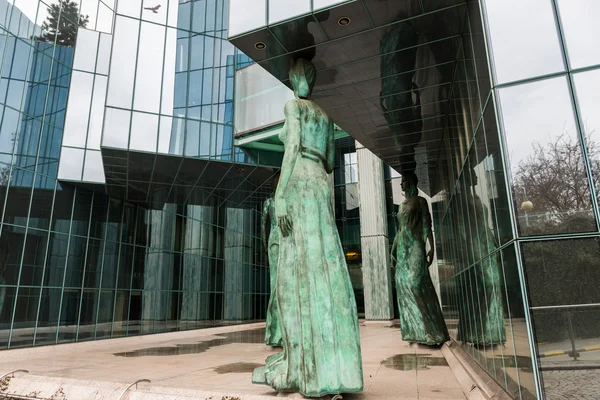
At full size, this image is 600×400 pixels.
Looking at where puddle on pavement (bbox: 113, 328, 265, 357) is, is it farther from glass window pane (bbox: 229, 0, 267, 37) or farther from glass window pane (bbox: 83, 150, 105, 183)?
glass window pane (bbox: 229, 0, 267, 37)

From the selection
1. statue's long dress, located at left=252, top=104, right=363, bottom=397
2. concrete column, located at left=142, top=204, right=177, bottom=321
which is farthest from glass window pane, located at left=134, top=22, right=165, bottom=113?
statue's long dress, located at left=252, top=104, right=363, bottom=397

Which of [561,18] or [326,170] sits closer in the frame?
[561,18]

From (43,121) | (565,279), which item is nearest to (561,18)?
(565,279)

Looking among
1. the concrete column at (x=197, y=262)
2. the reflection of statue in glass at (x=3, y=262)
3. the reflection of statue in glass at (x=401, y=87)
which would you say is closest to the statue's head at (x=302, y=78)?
the reflection of statue in glass at (x=401, y=87)

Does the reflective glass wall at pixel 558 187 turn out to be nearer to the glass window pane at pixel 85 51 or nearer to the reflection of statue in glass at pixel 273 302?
the reflection of statue in glass at pixel 273 302

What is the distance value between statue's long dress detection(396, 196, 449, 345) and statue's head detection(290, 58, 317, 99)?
5.37 m

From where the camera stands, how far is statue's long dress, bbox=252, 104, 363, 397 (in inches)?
179

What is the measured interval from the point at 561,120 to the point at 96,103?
1839 cm

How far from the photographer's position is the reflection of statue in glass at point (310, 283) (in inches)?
179

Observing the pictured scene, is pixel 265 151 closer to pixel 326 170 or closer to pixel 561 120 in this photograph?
pixel 326 170

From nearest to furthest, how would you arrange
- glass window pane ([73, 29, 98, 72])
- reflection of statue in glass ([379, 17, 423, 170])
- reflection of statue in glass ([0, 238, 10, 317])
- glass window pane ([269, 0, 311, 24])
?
1. glass window pane ([269, 0, 311, 24])
2. reflection of statue in glass ([379, 17, 423, 170])
3. reflection of statue in glass ([0, 238, 10, 317])
4. glass window pane ([73, 29, 98, 72])

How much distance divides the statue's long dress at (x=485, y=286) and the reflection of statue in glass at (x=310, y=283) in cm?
170

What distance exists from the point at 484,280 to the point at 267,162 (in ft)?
43.8

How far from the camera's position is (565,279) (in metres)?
3.61
